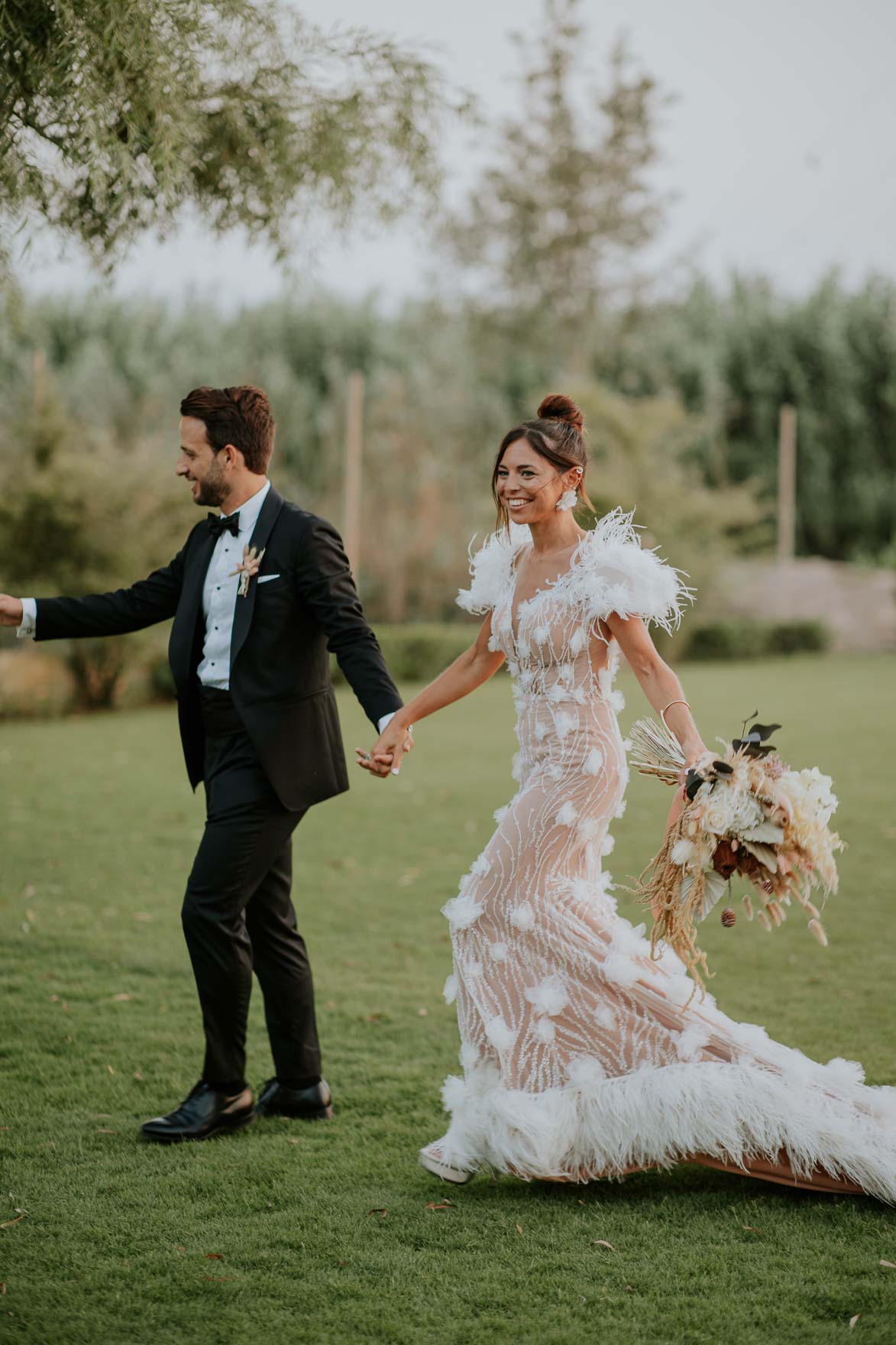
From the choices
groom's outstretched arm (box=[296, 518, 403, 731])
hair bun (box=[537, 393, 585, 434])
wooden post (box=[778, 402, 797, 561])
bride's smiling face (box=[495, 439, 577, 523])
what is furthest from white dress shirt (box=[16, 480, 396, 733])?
wooden post (box=[778, 402, 797, 561])

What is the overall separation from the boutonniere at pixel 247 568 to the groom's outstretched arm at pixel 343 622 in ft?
0.42

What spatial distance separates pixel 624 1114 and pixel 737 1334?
721 mm

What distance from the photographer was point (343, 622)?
426 centimetres

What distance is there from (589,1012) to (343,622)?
1.42 meters

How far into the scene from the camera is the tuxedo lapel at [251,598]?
4262 mm

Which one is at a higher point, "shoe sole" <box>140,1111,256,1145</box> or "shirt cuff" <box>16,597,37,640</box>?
"shirt cuff" <box>16,597,37,640</box>

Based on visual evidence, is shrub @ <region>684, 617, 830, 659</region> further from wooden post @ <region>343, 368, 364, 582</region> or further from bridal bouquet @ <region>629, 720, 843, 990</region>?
bridal bouquet @ <region>629, 720, 843, 990</region>

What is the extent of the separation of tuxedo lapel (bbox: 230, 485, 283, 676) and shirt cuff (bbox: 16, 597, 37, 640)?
33.0 inches

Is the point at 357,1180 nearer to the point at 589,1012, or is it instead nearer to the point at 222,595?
the point at 589,1012

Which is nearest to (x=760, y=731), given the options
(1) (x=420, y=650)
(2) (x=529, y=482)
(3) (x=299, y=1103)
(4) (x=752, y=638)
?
(2) (x=529, y=482)

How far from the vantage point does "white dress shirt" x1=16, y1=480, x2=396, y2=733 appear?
434cm

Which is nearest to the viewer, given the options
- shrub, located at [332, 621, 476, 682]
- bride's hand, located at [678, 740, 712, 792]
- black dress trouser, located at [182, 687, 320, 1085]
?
bride's hand, located at [678, 740, 712, 792]

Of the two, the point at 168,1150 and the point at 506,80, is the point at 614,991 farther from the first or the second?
the point at 506,80

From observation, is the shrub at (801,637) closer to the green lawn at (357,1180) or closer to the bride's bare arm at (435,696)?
the green lawn at (357,1180)
